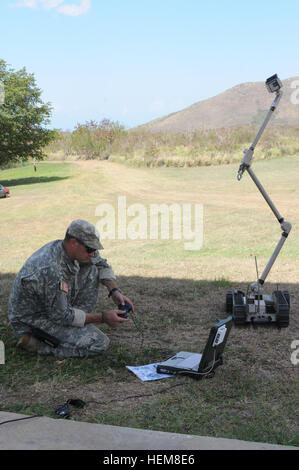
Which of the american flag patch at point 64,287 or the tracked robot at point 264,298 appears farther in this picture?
the tracked robot at point 264,298

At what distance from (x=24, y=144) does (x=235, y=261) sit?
958 inches

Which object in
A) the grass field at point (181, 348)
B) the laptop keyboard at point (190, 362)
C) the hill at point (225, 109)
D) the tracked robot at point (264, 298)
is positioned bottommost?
the grass field at point (181, 348)

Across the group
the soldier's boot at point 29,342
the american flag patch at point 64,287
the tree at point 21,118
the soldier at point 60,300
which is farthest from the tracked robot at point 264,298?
the tree at point 21,118

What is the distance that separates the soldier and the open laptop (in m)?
0.47

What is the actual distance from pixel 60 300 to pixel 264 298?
6.85 ft

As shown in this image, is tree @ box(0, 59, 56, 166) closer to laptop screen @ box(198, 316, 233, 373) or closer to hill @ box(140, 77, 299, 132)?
laptop screen @ box(198, 316, 233, 373)

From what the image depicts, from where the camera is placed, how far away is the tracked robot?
173 inches

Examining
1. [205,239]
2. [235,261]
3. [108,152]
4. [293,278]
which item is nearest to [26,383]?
[293,278]

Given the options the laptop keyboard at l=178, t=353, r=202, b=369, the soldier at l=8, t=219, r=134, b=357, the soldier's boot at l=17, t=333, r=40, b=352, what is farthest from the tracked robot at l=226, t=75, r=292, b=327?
the soldier's boot at l=17, t=333, r=40, b=352

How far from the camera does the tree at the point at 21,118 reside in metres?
28.7

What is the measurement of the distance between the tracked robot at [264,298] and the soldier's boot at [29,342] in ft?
5.70

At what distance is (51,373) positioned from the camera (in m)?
3.65

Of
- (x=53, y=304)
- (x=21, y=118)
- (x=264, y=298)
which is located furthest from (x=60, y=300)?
(x=21, y=118)

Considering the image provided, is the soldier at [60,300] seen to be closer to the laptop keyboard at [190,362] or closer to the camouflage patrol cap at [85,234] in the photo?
the camouflage patrol cap at [85,234]
